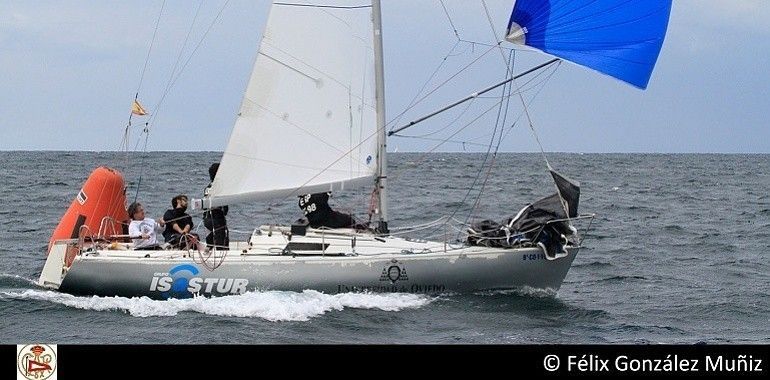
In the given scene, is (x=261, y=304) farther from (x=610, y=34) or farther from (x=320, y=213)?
(x=610, y=34)

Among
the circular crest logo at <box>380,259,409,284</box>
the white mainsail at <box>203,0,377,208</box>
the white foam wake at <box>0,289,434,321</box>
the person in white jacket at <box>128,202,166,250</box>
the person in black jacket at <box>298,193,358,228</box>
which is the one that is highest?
the white mainsail at <box>203,0,377,208</box>

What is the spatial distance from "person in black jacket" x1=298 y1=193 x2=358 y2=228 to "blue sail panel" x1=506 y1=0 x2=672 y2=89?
3.69 m

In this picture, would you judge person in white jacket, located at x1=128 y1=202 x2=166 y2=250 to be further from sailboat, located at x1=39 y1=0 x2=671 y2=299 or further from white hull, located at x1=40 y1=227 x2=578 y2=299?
white hull, located at x1=40 y1=227 x2=578 y2=299

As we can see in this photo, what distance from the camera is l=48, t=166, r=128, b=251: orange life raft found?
16.3m

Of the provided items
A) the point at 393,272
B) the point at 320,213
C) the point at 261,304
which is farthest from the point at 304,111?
the point at 261,304

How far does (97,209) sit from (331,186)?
3383 millimetres

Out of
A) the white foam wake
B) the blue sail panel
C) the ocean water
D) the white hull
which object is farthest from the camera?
the blue sail panel

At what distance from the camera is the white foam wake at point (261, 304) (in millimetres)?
13953

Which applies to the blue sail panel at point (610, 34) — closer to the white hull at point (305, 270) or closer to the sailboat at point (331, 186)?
the sailboat at point (331, 186)
